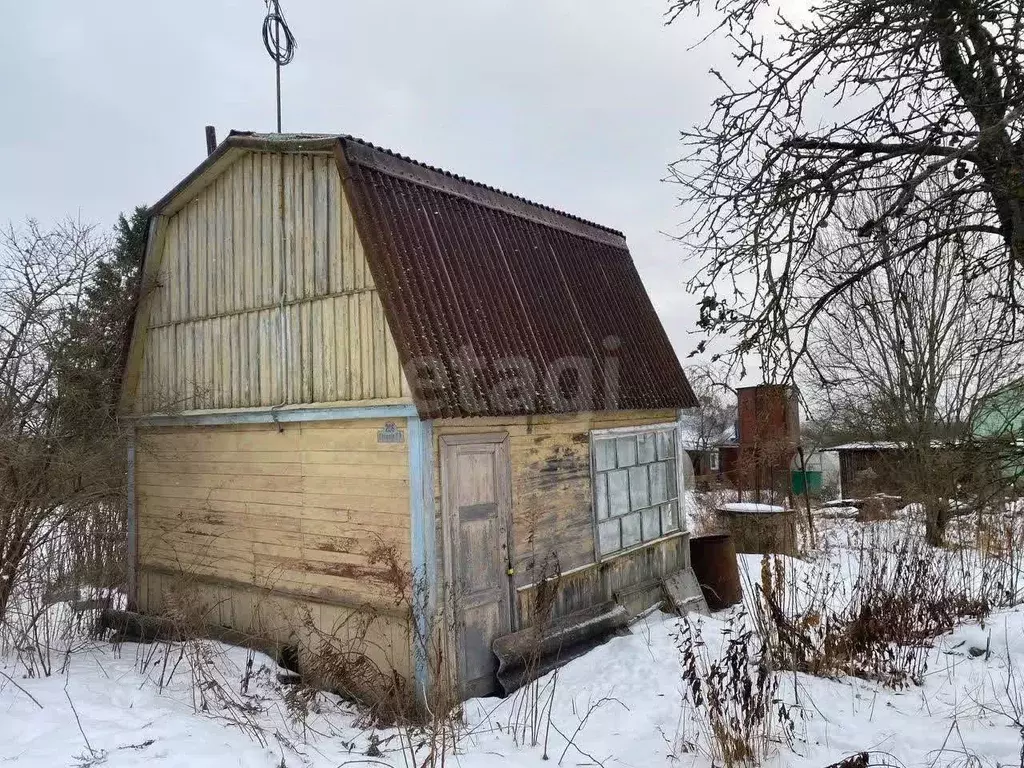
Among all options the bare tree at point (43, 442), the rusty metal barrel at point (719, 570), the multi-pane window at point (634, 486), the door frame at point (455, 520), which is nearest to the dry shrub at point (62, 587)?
the bare tree at point (43, 442)

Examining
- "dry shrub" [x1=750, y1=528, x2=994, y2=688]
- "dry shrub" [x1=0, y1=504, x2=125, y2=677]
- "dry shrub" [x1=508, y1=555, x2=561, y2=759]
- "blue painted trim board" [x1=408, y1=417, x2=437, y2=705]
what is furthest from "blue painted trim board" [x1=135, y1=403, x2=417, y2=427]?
"dry shrub" [x1=750, y1=528, x2=994, y2=688]

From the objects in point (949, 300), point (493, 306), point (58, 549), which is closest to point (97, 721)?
point (58, 549)

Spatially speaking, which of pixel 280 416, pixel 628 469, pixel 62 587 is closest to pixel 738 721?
pixel 628 469

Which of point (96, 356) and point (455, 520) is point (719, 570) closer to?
point (455, 520)

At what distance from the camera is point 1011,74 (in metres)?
4.08

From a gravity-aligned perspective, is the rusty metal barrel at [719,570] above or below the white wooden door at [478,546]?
below

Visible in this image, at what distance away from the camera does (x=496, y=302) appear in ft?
25.3

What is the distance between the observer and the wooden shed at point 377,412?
655 cm

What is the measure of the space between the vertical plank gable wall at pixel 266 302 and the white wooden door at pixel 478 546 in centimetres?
100

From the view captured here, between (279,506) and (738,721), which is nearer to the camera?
(738,721)

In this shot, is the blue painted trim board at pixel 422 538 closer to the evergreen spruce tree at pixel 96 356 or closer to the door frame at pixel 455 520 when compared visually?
the door frame at pixel 455 520

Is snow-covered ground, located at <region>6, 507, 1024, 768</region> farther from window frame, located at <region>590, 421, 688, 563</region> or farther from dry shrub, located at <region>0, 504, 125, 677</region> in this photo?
window frame, located at <region>590, 421, 688, 563</region>

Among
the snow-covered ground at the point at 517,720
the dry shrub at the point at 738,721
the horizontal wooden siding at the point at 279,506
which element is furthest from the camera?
the horizontal wooden siding at the point at 279,506

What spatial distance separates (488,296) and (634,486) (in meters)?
3.66
